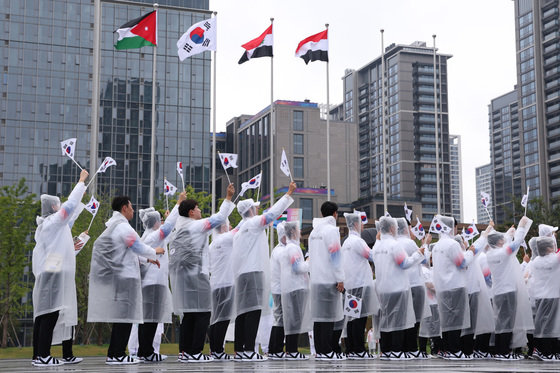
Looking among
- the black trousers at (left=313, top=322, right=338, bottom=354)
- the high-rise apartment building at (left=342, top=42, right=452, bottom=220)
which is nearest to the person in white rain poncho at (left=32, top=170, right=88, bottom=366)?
the black trousers at (left=313, top=322, right=338, bottom=354)

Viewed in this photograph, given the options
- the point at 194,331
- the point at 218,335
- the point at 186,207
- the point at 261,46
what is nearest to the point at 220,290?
the point at 218,335

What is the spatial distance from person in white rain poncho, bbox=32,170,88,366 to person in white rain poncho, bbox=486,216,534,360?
8.10 m

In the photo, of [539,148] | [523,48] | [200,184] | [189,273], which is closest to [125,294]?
[189,273]

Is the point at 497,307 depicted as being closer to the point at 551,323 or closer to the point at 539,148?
the point at 551,323

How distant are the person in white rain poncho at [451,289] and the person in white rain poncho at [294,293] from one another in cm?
262

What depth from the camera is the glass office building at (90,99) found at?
93.8 m

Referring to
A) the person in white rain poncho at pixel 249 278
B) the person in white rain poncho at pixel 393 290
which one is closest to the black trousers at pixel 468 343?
the person in white rain poncho at pixel 393 290

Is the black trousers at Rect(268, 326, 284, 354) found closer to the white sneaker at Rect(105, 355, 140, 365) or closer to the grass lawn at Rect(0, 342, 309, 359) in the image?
the white sneaker at Rect(105, 355, 140, 365)

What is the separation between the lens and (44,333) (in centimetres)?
1199

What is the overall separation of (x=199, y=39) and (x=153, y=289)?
12.9 m

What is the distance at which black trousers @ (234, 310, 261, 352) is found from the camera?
12.9m

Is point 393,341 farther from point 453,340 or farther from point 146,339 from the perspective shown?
point 146,339

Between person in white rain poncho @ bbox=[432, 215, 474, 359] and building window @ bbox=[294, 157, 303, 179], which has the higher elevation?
building window @ bbox=[294, 157, 303, 179]

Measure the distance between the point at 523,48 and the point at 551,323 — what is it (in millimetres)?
141520
